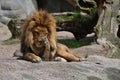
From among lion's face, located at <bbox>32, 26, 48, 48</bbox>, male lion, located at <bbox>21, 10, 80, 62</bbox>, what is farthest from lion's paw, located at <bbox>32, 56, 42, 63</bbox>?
lion's face, located at <bbox>32, 26, 48, 48</bbox>

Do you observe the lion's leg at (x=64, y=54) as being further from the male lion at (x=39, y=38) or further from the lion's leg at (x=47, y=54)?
the lion's leg at (x=47, y=54)

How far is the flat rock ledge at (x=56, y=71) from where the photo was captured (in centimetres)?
536

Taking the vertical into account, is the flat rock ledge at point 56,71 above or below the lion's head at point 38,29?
below

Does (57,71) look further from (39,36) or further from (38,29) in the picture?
(38,29)

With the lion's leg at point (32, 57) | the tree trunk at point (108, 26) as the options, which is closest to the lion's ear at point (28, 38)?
the lion's leg at point (32, 57)

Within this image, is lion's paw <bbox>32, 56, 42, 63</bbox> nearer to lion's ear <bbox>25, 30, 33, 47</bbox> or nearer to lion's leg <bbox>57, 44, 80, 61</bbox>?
lion's ear <bbox>25, 30, 33, 47</bbox>

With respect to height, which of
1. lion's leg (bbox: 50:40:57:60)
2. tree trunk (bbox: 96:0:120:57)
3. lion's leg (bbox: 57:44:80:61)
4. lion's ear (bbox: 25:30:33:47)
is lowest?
tree trunk (bbox: 96:0:120:57)

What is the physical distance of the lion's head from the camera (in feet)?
20.6

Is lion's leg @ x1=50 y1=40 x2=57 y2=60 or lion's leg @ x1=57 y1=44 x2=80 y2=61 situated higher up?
lion's leg @ x1=50 y1=40 x2=57 y2=60

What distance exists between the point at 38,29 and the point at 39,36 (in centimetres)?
13

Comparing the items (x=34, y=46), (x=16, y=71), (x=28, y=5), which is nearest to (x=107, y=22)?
(x=34, y=46)

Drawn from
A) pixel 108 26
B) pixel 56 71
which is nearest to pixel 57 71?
pixel 56 71

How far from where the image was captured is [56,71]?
5.72 m

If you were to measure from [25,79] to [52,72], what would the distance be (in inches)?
21.7
